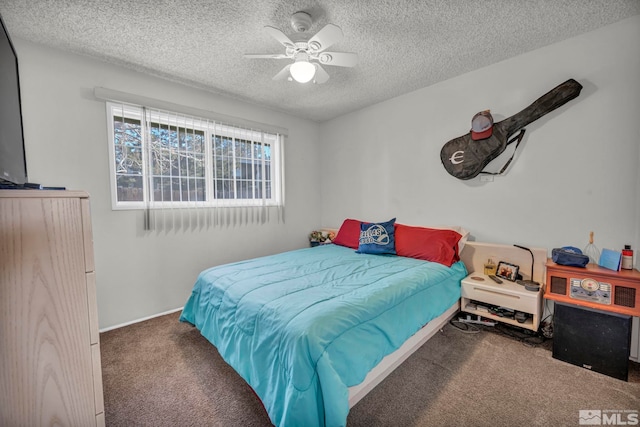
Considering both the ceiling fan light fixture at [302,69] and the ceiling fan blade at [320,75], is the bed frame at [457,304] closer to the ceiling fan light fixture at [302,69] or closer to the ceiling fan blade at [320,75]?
the ceiling fan light fixture at [302,69]

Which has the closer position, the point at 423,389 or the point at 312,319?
the point at 312,319

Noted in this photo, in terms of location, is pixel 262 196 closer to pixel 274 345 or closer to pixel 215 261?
pixel 215 261

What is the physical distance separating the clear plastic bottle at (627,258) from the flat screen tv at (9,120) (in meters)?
3.42

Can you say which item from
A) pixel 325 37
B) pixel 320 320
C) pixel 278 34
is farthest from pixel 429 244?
pixel 278 34

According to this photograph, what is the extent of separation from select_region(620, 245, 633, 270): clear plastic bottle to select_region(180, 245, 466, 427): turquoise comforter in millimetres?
1031

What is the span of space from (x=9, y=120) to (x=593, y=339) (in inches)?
141

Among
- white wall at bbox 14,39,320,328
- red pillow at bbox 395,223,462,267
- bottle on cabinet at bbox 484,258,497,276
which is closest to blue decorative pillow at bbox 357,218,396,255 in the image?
red pillow at bbox 395,223,462,267

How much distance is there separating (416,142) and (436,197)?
0.70 m

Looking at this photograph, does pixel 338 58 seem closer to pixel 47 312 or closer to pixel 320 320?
pixel 320 320

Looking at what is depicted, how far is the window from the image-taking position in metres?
2.46

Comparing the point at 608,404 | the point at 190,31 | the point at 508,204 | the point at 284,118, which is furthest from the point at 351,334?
the point at 284,118

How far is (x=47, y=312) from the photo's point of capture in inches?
32.5

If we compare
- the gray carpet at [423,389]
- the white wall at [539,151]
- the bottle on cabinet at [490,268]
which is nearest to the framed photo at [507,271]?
the bottle on cabinet at [490,268]

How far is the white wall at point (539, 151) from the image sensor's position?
1.89 metres
